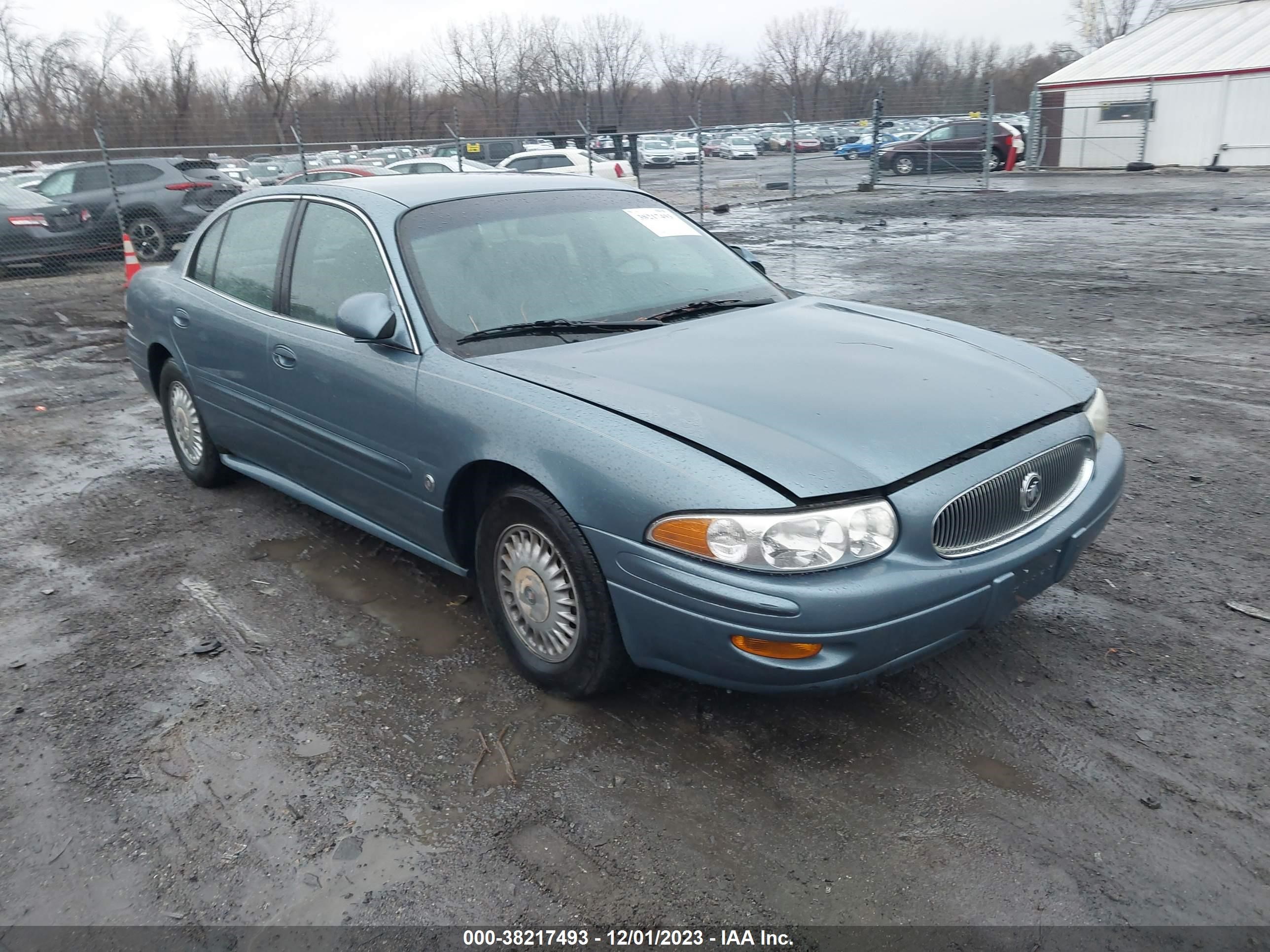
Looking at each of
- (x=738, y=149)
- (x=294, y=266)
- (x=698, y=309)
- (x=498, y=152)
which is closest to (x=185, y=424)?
(x=294, y=266)

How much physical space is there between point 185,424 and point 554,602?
10.5 ft

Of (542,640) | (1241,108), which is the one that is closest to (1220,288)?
(542,640)

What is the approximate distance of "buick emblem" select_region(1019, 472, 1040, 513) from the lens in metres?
2.94

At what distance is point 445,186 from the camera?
4.14 metres

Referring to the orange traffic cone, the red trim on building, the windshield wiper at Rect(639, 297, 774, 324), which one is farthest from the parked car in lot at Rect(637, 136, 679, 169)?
the windshield wiper at Rect(639, 297, 774, 324)

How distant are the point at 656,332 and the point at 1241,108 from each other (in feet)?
96.9

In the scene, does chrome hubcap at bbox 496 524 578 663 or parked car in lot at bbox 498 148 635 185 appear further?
parked car in lot at bbox 498 148 635 185

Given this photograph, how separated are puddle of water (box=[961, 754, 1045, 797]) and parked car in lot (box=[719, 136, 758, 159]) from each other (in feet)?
166

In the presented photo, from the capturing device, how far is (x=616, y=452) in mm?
2812

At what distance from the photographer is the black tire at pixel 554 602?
2.93m

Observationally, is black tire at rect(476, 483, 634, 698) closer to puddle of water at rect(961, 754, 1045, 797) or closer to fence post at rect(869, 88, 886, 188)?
puddle of water at rect(961, 754, 1045, 797)

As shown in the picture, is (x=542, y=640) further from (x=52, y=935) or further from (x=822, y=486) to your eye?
(x=52, y=935)

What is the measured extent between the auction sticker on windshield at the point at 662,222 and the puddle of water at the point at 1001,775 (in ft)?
8.26

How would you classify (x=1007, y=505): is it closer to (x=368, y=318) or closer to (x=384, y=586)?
(x=368, y=318)
